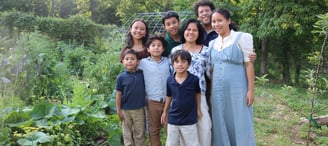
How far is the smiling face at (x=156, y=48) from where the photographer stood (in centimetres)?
258

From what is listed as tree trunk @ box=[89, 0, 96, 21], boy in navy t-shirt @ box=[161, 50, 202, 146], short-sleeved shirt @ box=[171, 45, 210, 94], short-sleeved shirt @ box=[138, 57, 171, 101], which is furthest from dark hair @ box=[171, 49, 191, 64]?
tree trunk @ box=[89, 0, 96, 21]

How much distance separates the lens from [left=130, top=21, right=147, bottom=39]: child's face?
2703mm

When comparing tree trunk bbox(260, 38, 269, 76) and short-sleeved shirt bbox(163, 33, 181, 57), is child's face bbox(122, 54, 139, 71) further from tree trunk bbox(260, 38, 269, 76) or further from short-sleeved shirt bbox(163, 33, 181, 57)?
tree trunk bbox(260, 38, 269, 76)

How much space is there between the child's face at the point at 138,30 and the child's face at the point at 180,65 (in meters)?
0.48

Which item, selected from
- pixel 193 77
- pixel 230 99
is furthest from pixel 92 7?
pixel 230 99

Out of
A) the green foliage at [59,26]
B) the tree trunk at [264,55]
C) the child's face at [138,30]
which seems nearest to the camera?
the child's face at [138,30]

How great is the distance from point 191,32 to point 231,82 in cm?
51

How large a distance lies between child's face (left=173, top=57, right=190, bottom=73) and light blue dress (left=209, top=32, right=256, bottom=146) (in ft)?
0.81

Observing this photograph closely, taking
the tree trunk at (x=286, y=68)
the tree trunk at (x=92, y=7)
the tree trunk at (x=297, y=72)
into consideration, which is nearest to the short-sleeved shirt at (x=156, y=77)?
the tree trunk at (x=297, y=72)

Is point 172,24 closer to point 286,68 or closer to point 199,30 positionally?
point 199,30

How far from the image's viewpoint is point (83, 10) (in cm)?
2466

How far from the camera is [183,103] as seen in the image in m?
2.42

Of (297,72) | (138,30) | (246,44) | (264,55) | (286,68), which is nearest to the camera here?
(246,44)

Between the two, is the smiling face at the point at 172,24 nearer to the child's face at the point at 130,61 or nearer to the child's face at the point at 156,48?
the child's face at the point at 156,48
